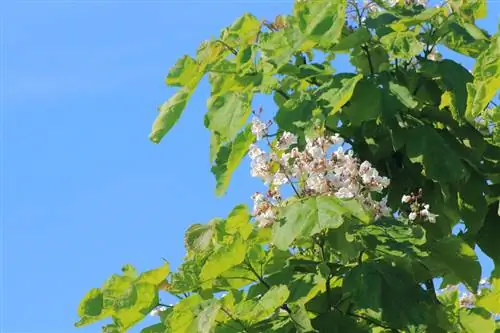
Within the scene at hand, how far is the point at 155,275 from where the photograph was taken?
14.0 feet

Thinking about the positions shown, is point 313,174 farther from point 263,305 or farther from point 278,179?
point 263,305

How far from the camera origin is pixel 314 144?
163 inches

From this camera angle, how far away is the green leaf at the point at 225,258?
3920mm

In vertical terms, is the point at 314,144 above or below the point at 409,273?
above

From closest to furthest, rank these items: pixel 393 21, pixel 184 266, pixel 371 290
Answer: pixel 371 290 → pixel 184 266 → pixel 393 21

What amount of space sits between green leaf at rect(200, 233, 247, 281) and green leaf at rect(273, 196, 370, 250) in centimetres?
17

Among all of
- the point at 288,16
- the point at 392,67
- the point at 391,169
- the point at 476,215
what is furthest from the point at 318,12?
the point at 476,215

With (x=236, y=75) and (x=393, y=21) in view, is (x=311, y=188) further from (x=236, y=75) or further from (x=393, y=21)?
(x=393, y=21)

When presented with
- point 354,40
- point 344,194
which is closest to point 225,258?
point 344,194

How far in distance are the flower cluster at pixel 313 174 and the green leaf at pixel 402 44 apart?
1.57 feet

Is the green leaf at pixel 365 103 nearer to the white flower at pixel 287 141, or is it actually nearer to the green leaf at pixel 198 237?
the white flower at pixel 287 141

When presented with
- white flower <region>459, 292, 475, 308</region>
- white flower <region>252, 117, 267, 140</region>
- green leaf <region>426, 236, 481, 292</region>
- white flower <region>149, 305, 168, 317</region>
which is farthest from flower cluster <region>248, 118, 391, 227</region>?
white flower <region>459, 292, 475, 308</region>

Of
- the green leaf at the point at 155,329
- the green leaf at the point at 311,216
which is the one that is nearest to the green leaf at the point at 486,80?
the green leaf at the point at 311,216

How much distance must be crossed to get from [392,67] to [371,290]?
120 cm
